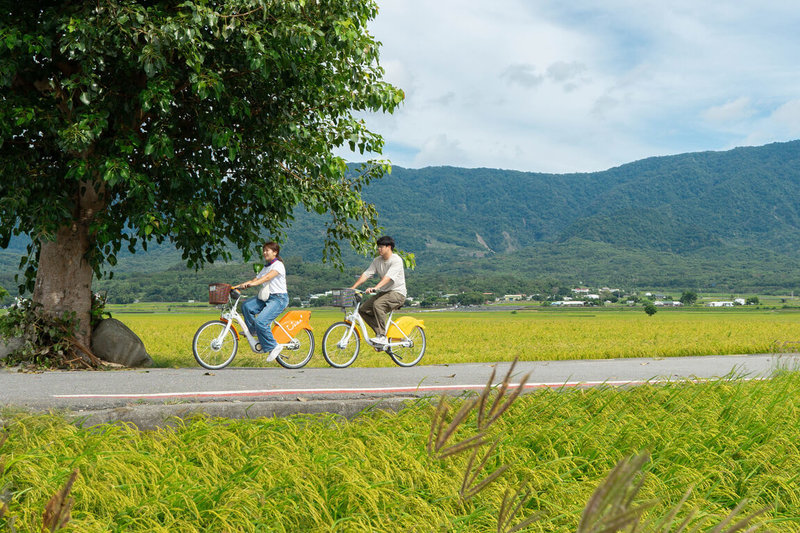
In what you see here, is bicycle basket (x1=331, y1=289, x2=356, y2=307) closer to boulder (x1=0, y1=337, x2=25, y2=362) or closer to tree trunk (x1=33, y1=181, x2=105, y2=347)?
tree trunk (x1=33, y1=181, x2=105, y2=347)

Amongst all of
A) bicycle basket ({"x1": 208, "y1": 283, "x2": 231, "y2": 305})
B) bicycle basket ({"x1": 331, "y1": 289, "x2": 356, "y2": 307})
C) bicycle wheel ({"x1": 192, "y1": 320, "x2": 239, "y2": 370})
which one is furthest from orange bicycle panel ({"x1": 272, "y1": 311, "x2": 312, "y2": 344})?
bicycle basket ({"x1": 208, "y1": 283, "x2": 231, "y2": 305})

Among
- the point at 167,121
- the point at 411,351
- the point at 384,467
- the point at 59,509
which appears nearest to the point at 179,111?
the point at 167,121

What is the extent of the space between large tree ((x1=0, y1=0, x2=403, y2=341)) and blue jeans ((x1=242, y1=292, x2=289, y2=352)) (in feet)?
5.08

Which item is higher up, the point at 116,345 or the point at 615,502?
the point at 615,502

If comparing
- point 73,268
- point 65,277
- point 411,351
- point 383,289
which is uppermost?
point 73,268

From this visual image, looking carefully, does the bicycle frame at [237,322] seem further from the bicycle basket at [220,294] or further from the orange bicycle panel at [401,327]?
the orange bicycle panel at [401,327]

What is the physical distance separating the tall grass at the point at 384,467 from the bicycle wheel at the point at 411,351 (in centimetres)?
587

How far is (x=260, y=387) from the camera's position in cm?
842

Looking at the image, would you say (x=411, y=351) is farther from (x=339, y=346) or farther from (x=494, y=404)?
(x=494, y=404)

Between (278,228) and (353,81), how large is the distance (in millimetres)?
3574

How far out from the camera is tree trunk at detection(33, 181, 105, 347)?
467 inches

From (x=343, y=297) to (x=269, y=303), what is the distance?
1460mm

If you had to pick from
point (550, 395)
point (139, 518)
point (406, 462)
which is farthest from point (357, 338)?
point (139, 518)

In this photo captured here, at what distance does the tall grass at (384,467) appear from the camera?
162 inches
